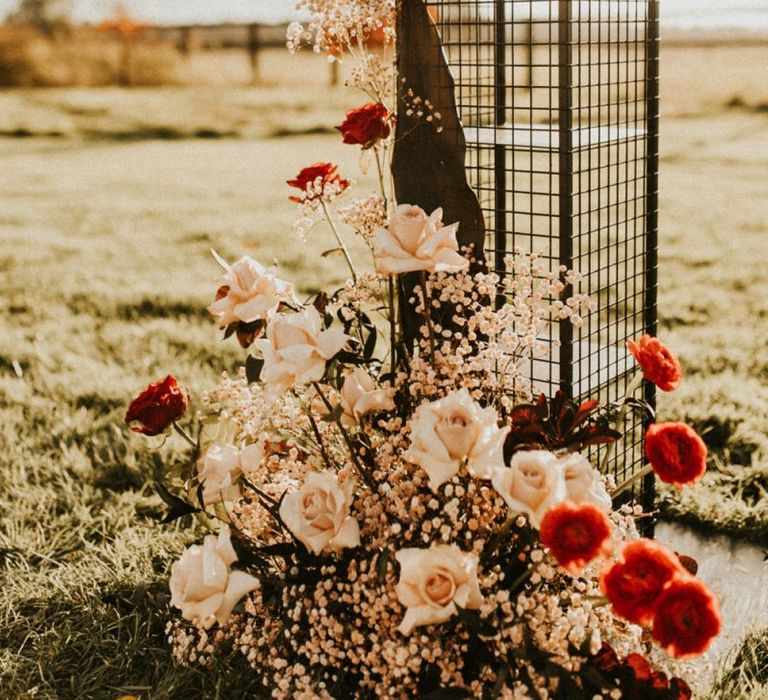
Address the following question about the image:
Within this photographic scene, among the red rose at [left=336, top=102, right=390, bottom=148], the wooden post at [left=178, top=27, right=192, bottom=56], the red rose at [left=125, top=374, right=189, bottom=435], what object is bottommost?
the red rose at [left=125, top=374, right=189, bottom=435]

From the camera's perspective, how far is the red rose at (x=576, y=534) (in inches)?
71.0

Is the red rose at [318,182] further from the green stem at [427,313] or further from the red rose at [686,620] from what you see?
the red rose at [686,620]

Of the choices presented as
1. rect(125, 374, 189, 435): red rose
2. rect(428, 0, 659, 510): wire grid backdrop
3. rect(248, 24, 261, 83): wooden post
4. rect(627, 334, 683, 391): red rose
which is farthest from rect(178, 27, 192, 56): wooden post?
rect(627, 334, 683, 391): red rose

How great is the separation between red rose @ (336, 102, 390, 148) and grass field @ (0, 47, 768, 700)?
49.0 inches

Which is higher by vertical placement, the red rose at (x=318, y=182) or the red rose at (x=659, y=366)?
the red rose at (x=318, y=182)

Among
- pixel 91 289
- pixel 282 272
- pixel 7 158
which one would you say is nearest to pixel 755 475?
pixel 282 272

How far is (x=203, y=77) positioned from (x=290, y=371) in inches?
685

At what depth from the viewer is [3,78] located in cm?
1731

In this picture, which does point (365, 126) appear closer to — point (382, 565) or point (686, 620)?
point (382, 565)

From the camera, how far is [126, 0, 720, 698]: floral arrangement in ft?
6.39

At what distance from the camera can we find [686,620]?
5.82 ft

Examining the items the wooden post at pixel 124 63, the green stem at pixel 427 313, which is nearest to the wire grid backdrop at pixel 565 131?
the green stem at pixel 427 313

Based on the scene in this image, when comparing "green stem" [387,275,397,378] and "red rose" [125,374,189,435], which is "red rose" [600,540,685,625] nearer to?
"green stem" [387,275,397,378]

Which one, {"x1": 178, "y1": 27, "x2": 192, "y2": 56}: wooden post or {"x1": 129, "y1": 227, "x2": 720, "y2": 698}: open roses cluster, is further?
{"x1": 178, "y1": 27, "x2": 192, "y2": 56}: wooden post
